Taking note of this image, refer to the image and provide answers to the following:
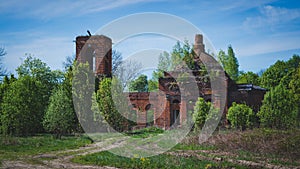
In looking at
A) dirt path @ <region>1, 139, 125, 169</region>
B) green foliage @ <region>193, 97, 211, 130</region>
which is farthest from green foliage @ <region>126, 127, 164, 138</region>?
dirt path @ <region>1, 139, 125, 169</region>

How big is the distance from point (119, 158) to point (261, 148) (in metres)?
6.09

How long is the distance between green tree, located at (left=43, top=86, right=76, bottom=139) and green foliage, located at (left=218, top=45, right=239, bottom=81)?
94.5 feet

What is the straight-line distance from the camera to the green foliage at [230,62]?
44188 mm

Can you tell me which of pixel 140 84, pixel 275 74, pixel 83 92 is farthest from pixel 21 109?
pixel 275 74

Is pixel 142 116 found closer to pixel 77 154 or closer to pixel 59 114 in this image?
pixel 59 114

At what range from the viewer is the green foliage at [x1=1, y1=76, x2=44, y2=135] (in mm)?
19156

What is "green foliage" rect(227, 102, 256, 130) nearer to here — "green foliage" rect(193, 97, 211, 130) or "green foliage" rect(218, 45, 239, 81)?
"green foliage" rect(193, 97, 211, 130)

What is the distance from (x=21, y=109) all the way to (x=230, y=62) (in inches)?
1243

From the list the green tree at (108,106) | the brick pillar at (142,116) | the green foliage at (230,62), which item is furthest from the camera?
the green foliage at (230,62)

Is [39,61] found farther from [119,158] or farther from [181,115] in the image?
[119,158]

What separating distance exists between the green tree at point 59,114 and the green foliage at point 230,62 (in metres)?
28.8

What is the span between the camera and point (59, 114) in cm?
1889

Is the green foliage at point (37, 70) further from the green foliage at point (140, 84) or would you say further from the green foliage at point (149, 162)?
the green foliage at point (149, 162)

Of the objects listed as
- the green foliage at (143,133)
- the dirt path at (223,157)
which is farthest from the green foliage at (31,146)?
the dirt path at (223,157)
